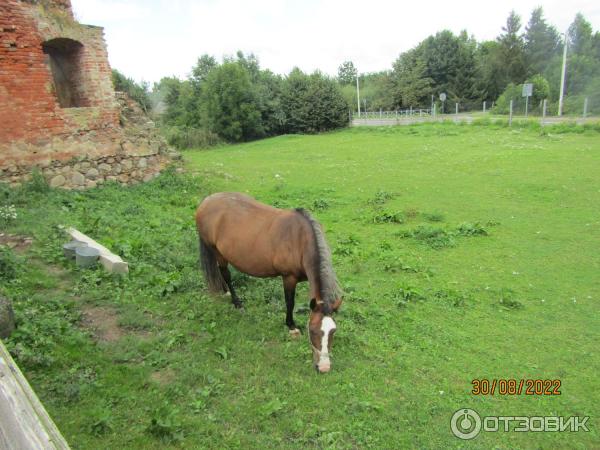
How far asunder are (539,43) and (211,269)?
62.4 meters

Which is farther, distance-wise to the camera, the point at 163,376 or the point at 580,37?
the point at 580,37

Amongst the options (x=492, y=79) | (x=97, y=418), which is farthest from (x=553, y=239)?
(x=492, y=79)

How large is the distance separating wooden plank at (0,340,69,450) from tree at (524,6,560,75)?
60.8 metres

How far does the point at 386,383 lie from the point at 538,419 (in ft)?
4.54

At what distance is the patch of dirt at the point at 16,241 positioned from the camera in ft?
21.2

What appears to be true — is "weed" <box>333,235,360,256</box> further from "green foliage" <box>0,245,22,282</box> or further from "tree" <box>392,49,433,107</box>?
"tree" <box>392,49,433,107</box>

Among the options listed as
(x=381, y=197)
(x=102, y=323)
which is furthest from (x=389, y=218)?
(x=102, y=323)

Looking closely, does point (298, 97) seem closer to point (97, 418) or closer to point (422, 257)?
point (422, 257)

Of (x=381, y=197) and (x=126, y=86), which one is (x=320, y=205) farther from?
(x=126, y=86)

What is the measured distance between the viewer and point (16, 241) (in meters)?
6.73

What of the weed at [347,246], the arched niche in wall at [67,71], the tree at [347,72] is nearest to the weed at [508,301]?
the weed at [347,246]

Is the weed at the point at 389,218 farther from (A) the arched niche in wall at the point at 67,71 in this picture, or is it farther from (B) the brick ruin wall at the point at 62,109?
(A) the arched niche in wall at the point at 67,71

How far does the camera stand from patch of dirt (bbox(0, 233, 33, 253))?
6.47 m
